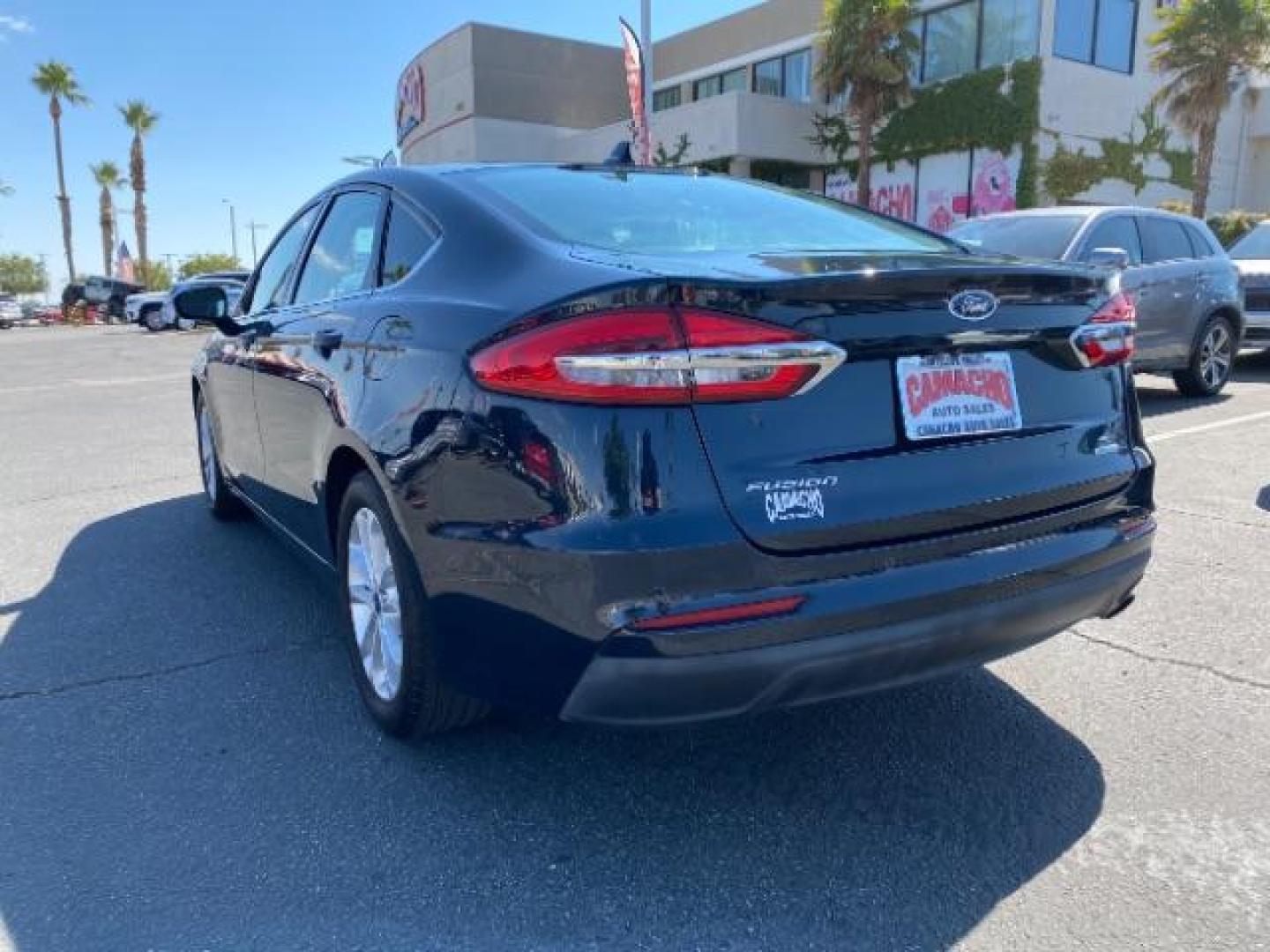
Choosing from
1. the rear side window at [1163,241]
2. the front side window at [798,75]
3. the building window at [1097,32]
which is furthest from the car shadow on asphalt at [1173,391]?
the front side window at [798,75]

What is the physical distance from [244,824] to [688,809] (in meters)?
1.06

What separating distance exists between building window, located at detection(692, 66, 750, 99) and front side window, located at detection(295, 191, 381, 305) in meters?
30.4

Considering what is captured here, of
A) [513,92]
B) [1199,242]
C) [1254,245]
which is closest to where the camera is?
[1199,242]

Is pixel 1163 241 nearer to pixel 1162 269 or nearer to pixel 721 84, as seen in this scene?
pixel 1162 269

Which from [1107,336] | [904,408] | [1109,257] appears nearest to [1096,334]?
[1107,336]

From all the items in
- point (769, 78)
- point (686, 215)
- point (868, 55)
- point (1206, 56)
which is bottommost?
point (686, 215)

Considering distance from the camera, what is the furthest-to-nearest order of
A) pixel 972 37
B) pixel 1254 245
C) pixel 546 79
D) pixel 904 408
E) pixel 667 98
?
pixel 546 79, pixel 667 98, pixel 972 37, pixel 1254 245, pixel 904 408

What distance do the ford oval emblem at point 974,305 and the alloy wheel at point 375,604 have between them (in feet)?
4.89

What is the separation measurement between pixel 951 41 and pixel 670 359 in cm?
2691

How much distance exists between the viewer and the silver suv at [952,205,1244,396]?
26.8 feet

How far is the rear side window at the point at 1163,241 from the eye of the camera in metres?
8.59

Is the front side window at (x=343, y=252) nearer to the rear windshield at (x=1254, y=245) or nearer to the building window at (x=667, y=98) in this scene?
the rear windshield at (x=1254, y=245)

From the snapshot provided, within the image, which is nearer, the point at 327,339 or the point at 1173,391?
the point at 327,339

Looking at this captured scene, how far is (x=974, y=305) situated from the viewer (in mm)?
2312
